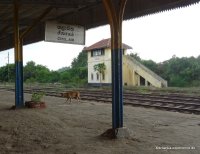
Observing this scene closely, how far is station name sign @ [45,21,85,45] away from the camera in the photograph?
12383mm

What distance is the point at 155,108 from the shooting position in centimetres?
1416

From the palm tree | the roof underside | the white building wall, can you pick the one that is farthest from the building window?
the roof underside

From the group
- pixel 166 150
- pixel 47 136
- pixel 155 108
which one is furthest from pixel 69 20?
pixel 166 150

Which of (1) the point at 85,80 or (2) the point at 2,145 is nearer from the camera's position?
(2) the point at 2,145

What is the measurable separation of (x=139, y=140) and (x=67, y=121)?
10.7ft

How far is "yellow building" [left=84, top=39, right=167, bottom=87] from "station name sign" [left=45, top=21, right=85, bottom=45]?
2813cm

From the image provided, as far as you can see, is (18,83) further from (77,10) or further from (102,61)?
(102,61)

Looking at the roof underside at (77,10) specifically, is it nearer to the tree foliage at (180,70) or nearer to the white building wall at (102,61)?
the white building wall at (102,61)

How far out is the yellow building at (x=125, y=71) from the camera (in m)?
41.5

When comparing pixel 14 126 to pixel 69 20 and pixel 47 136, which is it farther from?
pixel 69 20

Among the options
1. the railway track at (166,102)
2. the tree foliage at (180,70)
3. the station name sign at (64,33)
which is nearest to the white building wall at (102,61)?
the tree foliage at (180,70)

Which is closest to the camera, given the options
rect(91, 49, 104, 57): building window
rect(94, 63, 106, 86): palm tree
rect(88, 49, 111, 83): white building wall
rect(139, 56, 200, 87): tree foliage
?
rect(139, 56, 200, 87): tree foliage

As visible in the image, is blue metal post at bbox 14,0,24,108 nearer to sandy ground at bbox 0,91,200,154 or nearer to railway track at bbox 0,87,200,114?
sandy ground at bbox 0,91,200,154

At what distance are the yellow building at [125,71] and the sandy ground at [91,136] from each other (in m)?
31.1
